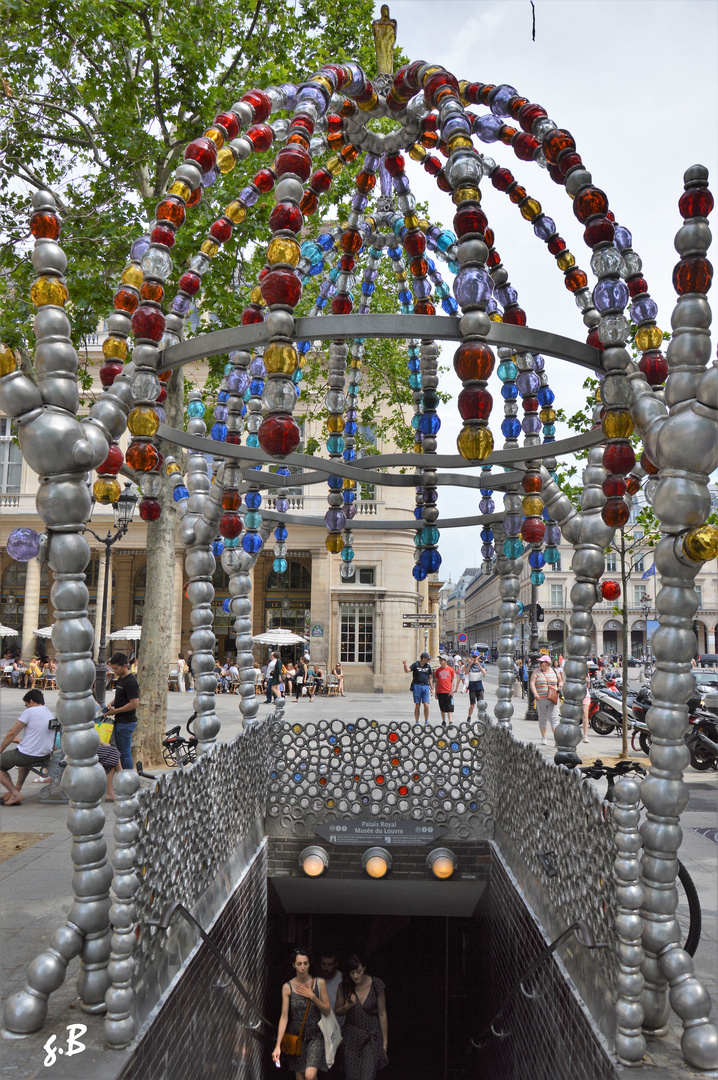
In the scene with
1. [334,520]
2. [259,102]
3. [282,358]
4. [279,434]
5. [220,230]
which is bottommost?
[279,434]

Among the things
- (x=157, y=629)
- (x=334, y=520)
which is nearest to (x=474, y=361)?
(x=334, y=520)

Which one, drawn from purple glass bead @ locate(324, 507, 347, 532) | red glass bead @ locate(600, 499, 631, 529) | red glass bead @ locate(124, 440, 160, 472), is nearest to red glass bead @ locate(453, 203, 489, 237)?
red glass bead @ locate(600, 499, 631, 529)

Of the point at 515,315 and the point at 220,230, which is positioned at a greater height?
the point at 220,230

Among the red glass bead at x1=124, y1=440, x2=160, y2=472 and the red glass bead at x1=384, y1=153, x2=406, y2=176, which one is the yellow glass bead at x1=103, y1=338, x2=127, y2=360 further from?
the red glass bead at x1=384, y1=153, x2=406, y2=176

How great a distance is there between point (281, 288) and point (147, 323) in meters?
1.03

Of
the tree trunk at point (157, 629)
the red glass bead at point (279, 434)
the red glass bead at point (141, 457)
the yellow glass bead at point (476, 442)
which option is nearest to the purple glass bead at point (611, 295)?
the yellow glass bead at point (476, 442)

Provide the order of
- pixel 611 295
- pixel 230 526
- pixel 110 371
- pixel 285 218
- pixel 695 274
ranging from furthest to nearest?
pixel 230 526, pixel 110 371, pixel 611 295, pixel 285 218, pixel 695 274

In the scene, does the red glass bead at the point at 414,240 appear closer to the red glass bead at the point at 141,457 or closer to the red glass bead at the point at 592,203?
the red glass bead at the point at 592,203

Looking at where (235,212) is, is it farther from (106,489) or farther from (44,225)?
(106,489)

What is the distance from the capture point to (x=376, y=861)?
698cm

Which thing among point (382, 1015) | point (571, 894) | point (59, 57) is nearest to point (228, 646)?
point (59, 57)

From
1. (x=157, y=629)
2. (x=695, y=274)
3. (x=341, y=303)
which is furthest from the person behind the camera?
(x=157, y=629)

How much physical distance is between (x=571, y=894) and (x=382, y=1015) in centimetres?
367

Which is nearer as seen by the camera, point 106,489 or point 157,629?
point 106,489
